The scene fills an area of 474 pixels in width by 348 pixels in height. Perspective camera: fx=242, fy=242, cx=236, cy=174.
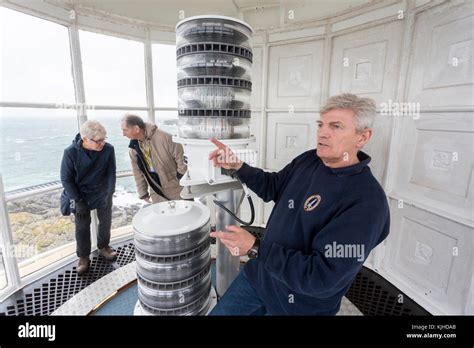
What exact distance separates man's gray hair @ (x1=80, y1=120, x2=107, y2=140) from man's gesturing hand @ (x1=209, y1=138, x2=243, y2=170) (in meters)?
1.38

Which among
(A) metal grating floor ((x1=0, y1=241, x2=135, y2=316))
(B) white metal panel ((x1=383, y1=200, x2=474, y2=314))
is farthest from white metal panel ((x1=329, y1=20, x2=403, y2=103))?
(A) metal grating floor ((x1=0, y1=241, x2=135, y2=316))

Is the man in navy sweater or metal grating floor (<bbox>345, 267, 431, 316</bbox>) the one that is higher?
the man in navy sweater

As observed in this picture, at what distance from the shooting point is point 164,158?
2.42m

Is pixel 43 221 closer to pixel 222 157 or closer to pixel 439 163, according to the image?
pixel 222 157

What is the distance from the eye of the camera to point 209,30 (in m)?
1.22

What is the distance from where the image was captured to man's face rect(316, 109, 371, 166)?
3.56 ft

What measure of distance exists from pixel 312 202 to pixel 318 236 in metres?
0.19

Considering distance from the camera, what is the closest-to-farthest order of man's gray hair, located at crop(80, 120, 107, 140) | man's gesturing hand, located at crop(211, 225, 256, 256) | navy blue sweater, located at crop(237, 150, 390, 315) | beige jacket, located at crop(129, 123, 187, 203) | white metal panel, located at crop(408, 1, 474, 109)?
navy blue sweater, located at crop(237, 150, 390, 315) → man's gesturing hand, located at crop(211, 225, 256, 256) → white metal panel, located at crop(408, 1, 474, 109) → man's gray hair, located at crop(80, 120, 107, 140) → beige jacket, located at crop(129, 123, 187, 203)

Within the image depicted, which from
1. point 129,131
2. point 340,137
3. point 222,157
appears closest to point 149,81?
point 129,131

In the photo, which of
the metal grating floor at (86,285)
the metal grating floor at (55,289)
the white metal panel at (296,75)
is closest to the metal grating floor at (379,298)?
the metal grating floor at (86,285)

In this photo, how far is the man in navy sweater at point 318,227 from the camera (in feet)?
2.96

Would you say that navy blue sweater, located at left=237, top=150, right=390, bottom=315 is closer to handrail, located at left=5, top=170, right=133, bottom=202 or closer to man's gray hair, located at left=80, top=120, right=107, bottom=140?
man's gray hair, located at left=80, top=120, right=107, bottom=140
